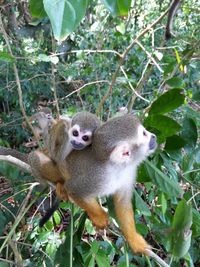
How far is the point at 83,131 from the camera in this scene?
144 cm

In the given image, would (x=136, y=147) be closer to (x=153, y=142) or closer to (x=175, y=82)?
(x=153, y=142)

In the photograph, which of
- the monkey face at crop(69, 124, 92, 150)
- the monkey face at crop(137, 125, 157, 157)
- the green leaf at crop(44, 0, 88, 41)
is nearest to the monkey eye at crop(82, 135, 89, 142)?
the monkey face at crop(69, 124, 92, 150)

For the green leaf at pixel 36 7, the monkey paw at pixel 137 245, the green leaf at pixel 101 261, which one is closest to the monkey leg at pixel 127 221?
the monkey paw at pixel 137 245

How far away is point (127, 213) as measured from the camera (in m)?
1.46

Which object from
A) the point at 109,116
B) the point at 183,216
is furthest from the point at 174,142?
the point at 109,116

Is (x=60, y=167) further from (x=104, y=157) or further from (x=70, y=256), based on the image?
(x=70, y=256)

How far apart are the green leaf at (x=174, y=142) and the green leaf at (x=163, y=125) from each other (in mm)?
52

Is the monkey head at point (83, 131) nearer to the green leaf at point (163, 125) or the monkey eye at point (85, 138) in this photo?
the monkey eye at point (85, 138)

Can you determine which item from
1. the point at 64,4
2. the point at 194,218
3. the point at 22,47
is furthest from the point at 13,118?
the point at 64,4

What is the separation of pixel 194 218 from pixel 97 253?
36cm

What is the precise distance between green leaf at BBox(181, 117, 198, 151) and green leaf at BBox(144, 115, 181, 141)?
4.3 inches

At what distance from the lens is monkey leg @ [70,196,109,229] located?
1418mm

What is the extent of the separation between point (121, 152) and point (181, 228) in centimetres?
32

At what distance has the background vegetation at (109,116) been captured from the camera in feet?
3.89
